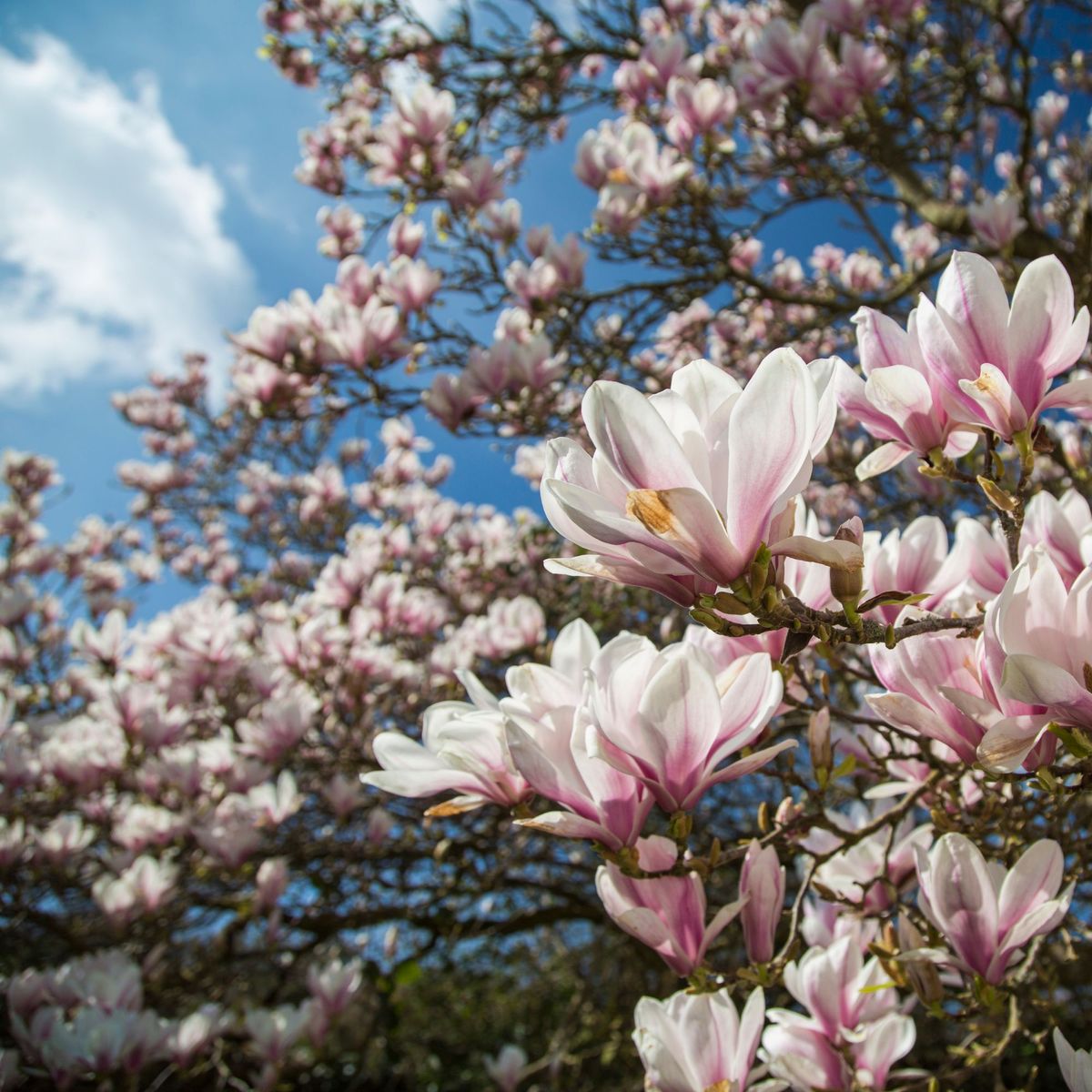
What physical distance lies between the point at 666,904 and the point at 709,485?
0.45 meters

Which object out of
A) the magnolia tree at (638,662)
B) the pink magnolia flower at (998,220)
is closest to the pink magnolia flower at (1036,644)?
the magnolia tree at (638,662)

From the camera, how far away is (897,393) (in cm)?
73

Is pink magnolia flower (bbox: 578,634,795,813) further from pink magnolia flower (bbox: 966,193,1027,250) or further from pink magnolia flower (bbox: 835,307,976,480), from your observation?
pink magnolia flower (bbox: 966,193,1027,250)

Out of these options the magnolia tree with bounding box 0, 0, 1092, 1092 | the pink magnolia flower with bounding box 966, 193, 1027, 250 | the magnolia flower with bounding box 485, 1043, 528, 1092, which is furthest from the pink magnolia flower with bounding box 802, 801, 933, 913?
the pink magnolia flower with bounding box 966, 193, 1027, 250

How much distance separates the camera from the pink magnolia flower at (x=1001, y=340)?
0.68 meters

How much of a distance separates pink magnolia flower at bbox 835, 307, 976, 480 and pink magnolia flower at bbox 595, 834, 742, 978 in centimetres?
48

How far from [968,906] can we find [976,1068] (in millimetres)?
344

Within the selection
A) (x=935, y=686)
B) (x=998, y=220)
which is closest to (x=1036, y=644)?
(x=935, y=686)

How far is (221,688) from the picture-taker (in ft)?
9.88

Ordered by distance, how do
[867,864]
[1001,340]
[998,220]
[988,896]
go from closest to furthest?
[1001,340]
[988,896]
[867,864]
[998,220]

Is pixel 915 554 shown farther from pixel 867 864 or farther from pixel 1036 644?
pixel 867 864

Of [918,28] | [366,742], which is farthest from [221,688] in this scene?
[918,28]

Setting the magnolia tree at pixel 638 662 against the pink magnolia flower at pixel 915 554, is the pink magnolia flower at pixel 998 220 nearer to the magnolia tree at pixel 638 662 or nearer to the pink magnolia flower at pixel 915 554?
the magnolia tree at pixel 638 662

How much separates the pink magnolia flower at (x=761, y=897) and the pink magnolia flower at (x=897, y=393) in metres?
0.45
